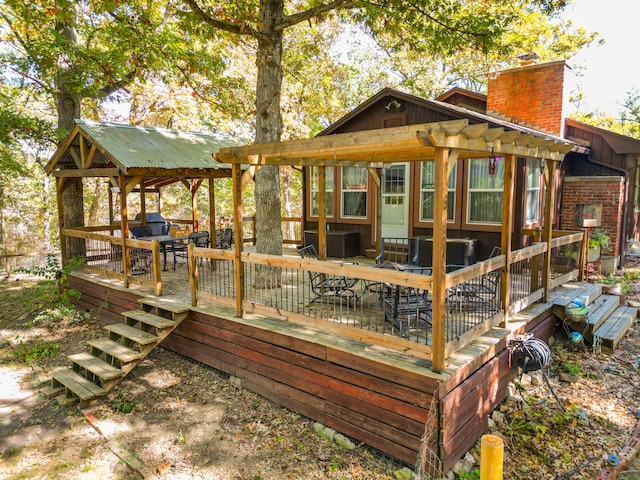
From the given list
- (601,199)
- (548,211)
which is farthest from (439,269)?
(601,199)

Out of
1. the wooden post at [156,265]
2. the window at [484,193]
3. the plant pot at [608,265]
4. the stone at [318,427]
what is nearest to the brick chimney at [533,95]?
the window at [484,193]

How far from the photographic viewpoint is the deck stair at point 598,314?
648cm

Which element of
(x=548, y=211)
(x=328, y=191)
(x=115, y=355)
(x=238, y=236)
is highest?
(x=328, y=191)

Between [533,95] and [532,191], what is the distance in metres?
3.13

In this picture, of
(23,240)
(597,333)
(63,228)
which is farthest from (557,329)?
(23,240)

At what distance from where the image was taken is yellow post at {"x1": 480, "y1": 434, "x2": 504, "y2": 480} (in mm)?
2109

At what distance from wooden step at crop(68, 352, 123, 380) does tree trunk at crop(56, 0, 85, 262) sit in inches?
196

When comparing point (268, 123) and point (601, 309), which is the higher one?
point (268, 123)

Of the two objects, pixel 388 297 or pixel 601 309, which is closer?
pixel 388 297

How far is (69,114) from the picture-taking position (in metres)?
10.9

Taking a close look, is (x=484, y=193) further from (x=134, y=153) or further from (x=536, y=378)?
(x=134, y=153)

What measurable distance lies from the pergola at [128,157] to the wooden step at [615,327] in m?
7.61

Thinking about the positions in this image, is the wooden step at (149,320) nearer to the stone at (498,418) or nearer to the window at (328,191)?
the stone at (498,418)

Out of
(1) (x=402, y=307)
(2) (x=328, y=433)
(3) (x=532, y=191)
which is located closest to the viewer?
(2) (x=328, y=433)
